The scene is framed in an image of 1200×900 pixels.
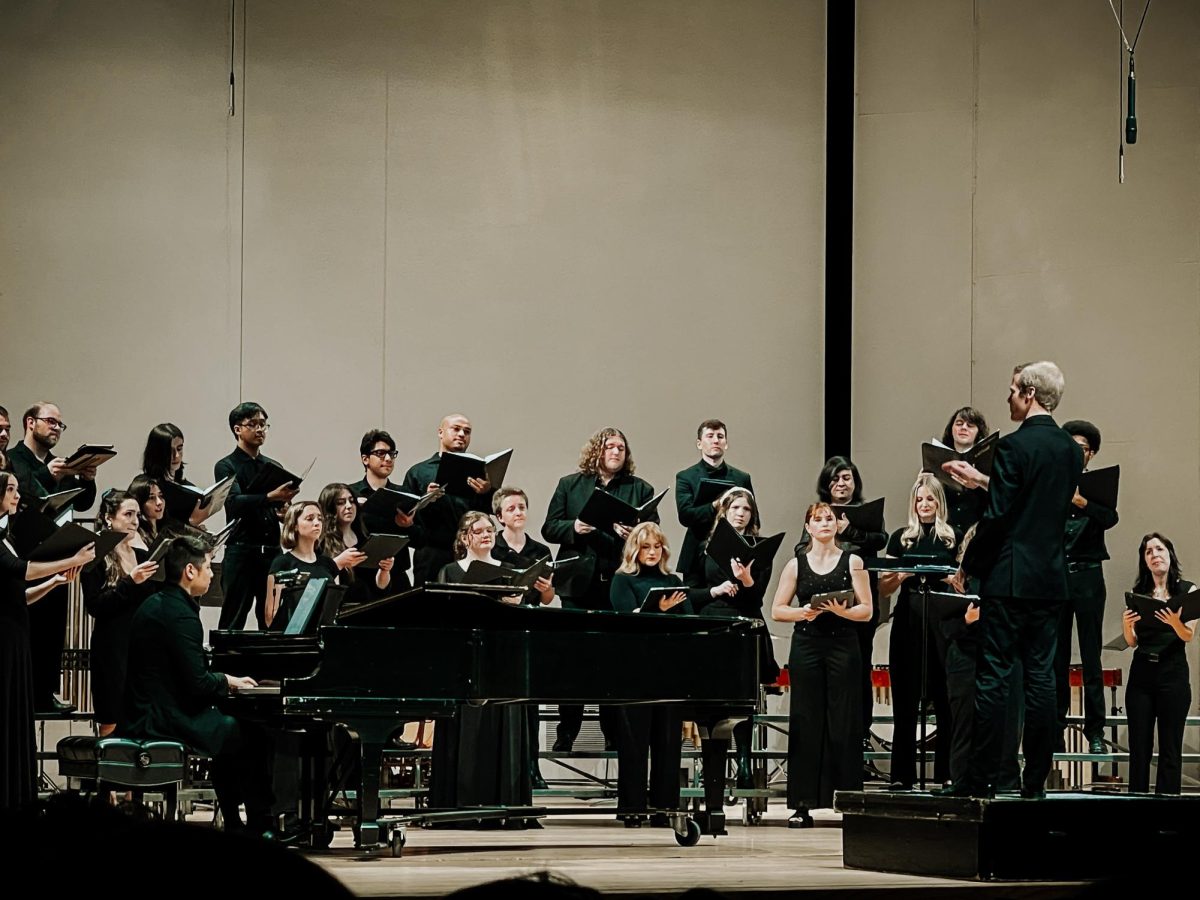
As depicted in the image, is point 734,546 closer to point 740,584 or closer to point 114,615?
point 740,584

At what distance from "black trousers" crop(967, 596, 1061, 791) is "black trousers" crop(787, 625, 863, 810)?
78.5 inches

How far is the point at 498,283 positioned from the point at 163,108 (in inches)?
84.4

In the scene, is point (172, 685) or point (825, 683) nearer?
point (172, 685)

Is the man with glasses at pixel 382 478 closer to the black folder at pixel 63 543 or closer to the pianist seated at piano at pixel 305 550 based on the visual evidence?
the pianist seated at piano at pixel 305 550

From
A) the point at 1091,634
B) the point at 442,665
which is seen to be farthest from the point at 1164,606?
the point at 442,665

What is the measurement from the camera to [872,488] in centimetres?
963

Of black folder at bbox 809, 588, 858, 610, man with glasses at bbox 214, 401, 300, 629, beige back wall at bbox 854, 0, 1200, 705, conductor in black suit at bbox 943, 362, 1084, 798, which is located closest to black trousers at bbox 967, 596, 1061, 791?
conductor in black suit at bbox 943, 362, 1084, 798

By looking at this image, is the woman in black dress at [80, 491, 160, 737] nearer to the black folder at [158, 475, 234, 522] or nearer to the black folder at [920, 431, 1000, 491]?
the black folder at [158, 475, 234, 522]

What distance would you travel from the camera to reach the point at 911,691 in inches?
277

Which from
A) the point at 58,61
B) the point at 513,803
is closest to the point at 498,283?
the point at 58,61

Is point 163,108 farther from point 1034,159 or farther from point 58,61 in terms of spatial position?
point 1034,159

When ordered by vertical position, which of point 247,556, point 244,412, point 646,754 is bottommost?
point 646,754

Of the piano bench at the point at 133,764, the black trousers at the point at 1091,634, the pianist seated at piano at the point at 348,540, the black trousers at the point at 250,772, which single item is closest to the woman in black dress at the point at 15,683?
the piano bench at the point at 133,764

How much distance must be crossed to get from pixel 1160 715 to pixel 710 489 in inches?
89.4
